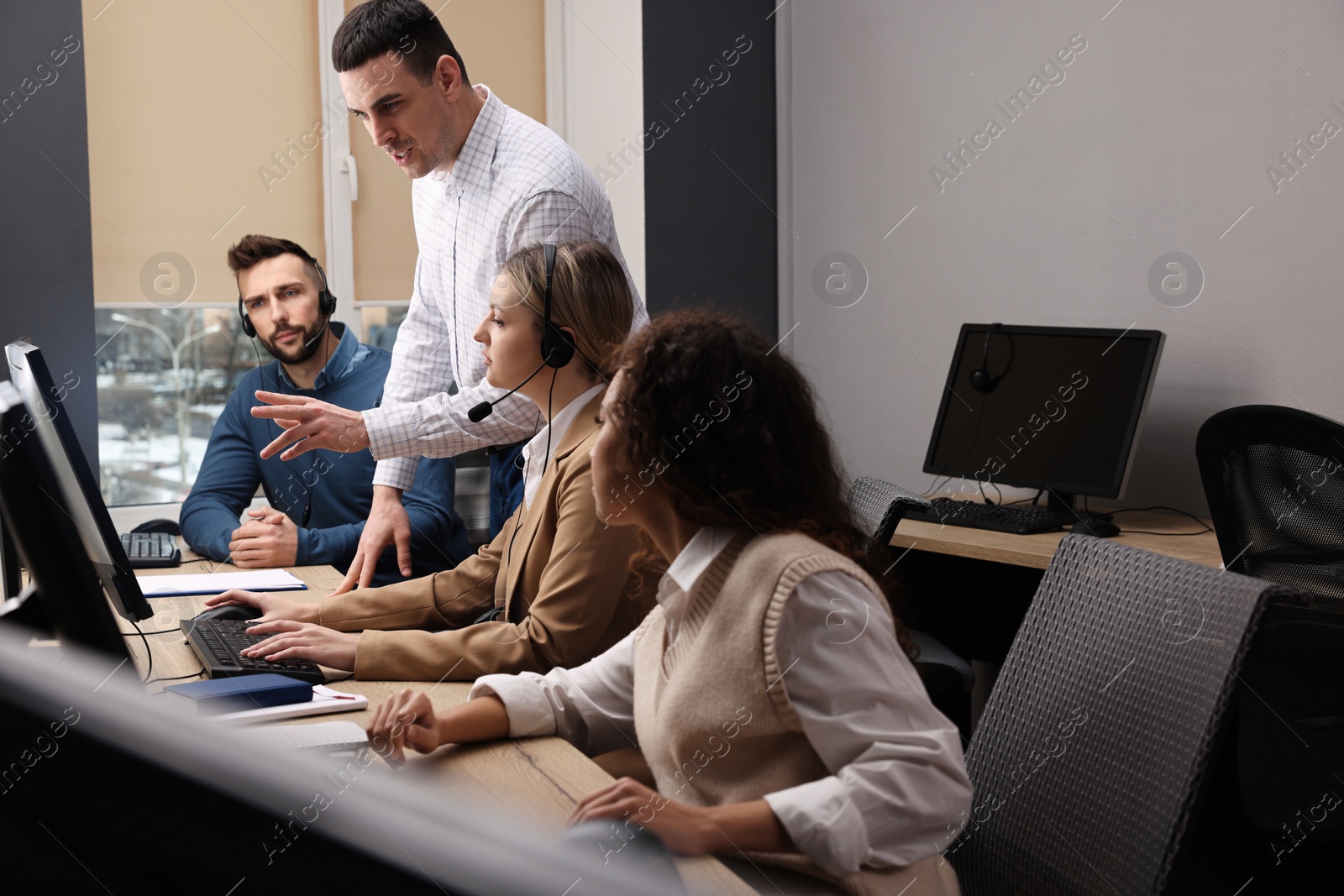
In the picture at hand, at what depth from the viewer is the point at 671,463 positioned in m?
1.10

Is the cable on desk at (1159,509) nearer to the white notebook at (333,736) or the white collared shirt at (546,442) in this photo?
the white collared shirt at (546,442)

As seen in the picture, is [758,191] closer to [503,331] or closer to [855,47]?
[855,47]

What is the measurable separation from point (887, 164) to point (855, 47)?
0.43 m

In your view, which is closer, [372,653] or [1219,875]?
[372,653]

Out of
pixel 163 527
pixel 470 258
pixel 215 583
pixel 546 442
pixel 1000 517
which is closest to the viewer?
pixel 546 442

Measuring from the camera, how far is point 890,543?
181cm

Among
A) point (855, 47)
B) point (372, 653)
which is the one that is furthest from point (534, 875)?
point (855, 47)

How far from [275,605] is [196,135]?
2.25 metres

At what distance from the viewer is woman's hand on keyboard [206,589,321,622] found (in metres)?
1.65

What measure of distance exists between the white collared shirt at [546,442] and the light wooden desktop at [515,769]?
1.43 ft

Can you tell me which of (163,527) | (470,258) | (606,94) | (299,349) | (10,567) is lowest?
(163,527)

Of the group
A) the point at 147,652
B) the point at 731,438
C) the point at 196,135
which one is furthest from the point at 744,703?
the point at 196,135

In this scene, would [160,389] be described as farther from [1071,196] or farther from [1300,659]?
[1300,659]

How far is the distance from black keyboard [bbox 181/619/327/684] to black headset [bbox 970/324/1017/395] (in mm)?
1911
